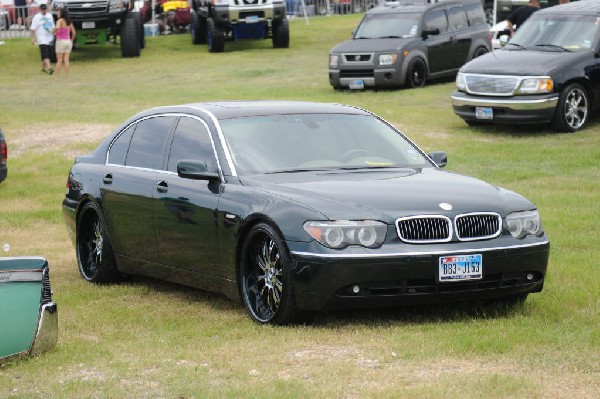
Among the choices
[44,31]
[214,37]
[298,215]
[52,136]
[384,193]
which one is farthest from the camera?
[214,37]

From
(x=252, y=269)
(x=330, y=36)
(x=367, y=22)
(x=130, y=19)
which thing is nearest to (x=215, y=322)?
(x=252, y=269)

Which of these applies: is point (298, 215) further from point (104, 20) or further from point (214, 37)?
point (214, 37)

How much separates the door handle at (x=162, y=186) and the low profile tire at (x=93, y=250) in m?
1.00

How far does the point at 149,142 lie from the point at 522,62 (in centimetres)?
1135

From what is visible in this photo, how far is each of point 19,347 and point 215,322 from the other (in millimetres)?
1559

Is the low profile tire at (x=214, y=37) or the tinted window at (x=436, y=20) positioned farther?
the low profile tire at (x=214, y=37)

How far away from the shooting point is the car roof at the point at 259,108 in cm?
979

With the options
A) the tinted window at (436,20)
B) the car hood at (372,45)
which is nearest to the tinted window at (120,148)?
the car hood at (372,45)

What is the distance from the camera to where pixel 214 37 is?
38688 millimetres

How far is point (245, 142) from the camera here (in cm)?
948

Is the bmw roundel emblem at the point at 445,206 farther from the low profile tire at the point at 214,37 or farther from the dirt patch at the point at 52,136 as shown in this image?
the low profile tire at the point at 214,37

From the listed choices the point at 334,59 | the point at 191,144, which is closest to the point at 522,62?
the point at 334,59

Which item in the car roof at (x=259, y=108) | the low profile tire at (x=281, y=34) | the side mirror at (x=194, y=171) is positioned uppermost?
the car roof at (x=259, y=108)

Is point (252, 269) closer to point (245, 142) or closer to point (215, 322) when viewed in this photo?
point (215, 322)
